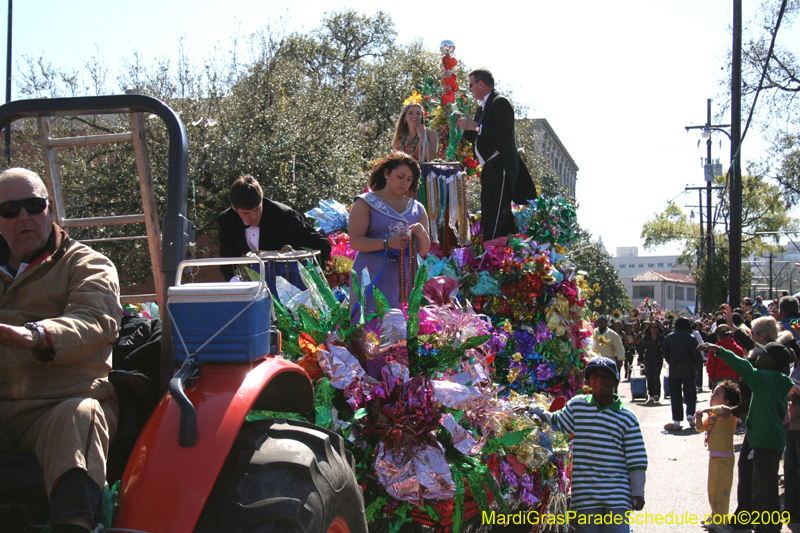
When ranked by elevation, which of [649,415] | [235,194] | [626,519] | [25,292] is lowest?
[649,415]

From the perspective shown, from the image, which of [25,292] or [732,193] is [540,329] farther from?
[732,193]

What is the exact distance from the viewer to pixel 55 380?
2.16m

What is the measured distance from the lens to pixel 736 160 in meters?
14.8

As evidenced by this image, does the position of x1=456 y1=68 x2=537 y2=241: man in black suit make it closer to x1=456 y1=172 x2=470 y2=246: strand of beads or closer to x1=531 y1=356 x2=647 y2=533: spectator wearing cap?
x1=456 y1=172 x2=470 y2=246: strand of beads

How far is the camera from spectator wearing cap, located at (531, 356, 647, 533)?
412 cm

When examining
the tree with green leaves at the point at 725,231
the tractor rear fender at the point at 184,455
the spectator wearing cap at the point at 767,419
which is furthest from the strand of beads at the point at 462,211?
the tree with green leaves at the point at 725,231

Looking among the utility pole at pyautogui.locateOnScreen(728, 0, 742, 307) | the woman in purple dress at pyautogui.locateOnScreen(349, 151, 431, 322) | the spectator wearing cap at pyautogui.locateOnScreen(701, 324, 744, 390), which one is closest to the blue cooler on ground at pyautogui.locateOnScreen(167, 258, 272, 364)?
the woman in purple dress at pyautogui.locateOnScreen(349, 151, 431, 322)

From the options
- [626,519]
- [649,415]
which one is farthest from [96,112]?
[649,415]

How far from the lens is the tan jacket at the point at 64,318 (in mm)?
2102

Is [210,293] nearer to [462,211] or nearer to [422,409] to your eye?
[422,409]

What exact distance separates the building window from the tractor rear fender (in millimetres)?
96650

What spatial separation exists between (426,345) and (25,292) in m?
2.02

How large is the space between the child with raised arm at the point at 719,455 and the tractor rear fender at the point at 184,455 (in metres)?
5.02

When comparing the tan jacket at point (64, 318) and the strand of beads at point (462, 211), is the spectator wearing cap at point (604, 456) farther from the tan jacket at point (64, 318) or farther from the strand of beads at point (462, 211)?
the tan jacket at point (64, 318)
